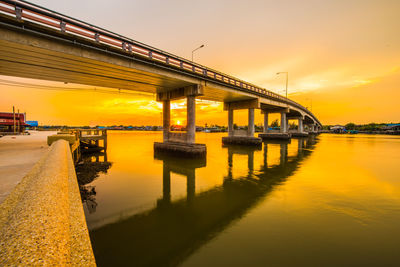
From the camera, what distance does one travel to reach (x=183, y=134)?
1962 cm

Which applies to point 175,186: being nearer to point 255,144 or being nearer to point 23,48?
point 23,48

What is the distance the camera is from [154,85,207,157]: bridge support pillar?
18.3 meters

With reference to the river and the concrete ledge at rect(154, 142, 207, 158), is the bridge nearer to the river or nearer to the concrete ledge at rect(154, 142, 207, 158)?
the concrete ledge at rect(154, 142, 207, 158)

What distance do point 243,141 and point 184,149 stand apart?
56.7ft

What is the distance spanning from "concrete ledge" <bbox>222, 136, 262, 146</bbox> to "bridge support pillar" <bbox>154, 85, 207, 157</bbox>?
15384 millimetres

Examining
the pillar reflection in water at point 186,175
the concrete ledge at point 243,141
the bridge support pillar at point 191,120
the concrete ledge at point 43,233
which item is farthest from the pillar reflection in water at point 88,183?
the concrete ledge at point 243,141

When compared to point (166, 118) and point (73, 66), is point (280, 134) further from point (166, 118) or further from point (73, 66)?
point (73, 66)

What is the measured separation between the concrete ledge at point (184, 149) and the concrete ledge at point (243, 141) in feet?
50.5

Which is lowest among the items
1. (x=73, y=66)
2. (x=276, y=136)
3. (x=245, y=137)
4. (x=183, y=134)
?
(x=276, y=136)

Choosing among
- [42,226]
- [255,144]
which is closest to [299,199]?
[42,226]

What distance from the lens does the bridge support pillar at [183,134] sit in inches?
719

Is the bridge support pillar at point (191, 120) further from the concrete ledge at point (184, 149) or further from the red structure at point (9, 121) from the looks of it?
the red structure at point (9, 121)

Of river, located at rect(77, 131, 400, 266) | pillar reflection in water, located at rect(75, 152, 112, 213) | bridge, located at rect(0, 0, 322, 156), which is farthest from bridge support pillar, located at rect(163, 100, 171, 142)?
river, located at rect(77, 131, 400, 266)

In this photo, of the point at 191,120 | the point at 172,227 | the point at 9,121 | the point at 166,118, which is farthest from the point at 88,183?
the point at 9,121
